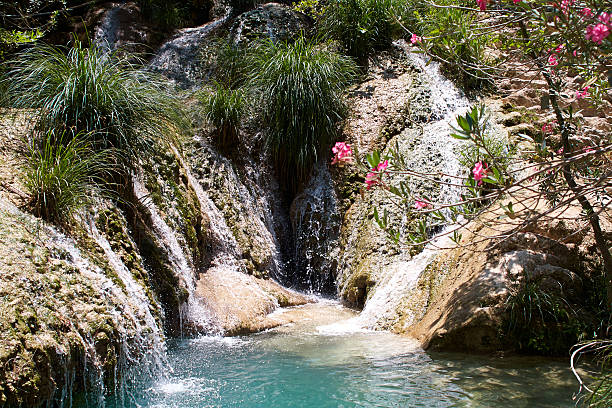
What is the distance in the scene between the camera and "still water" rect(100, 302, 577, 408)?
3.40m

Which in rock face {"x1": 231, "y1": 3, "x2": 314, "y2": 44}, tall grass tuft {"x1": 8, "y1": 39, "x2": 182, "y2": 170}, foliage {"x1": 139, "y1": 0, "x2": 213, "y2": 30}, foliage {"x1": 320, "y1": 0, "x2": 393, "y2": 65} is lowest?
tall grass tuft {"x1": 8, "y1": 39, "x2": 182, "y2": 170}

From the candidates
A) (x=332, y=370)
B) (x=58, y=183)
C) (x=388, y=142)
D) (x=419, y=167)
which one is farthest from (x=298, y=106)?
(x=332, y=370)

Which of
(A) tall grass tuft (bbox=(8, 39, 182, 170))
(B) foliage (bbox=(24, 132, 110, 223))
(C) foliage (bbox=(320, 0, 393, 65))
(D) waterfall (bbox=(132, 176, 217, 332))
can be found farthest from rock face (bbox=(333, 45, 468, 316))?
(B) foliage (bbox=(24, 132, 110, 223))

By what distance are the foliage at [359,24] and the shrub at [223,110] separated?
2733 millimetres

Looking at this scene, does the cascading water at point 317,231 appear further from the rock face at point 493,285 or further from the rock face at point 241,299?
the rock face at point 493,285

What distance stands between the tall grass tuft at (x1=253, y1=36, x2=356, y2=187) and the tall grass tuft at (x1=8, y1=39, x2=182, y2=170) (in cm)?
286

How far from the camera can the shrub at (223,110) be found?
7.61m

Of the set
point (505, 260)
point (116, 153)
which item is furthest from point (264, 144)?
point (505, 260)

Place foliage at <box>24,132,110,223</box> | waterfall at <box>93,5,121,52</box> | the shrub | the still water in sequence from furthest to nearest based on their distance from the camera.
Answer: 1. waterfall at <box>93,5,121,52</box>
2. the shrub
3. foliage at <box>24,132,110,223</box>
4. the still water

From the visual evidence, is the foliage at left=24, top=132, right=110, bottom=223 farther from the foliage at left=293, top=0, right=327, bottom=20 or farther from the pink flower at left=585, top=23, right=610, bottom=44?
the foliage at left=293, top=0, right=327, bottom=20

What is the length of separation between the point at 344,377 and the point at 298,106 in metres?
4.88

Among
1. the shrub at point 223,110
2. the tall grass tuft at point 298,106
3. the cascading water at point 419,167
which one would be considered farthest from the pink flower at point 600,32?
the shrub at point 223,110

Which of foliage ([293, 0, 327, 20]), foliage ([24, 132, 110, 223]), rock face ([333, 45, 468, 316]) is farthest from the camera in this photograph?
foliage ([293, 0, 327, 20])

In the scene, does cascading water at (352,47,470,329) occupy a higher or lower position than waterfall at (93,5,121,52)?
lower
